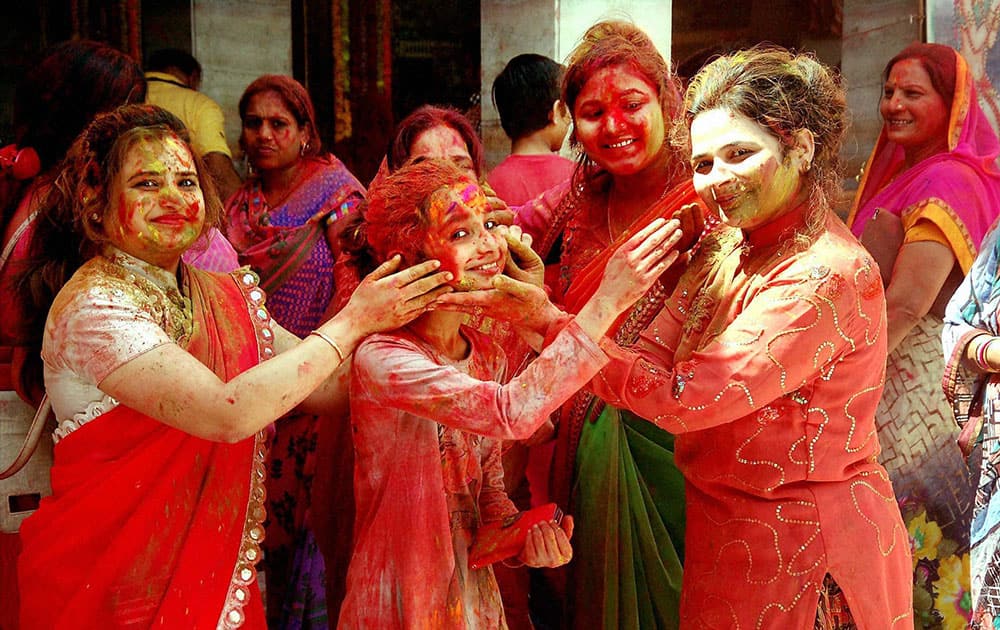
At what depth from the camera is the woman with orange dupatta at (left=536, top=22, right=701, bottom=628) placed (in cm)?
300

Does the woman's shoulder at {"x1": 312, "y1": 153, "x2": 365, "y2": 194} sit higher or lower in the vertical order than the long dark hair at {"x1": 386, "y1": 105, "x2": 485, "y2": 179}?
lower

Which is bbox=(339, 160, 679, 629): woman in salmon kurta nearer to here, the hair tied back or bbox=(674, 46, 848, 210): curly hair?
bbox=(674, 46, 848, 210): curly hair

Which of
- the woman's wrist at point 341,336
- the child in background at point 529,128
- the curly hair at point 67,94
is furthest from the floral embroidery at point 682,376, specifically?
the curly hair at point 67,94

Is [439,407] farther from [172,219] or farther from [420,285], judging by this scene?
[172,219]

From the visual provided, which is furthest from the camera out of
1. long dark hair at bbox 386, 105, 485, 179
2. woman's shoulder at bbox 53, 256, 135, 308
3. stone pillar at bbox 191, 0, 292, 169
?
stone pillar at bbox 191, 0, 292, 169

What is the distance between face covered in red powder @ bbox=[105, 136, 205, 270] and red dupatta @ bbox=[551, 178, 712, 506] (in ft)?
3.04

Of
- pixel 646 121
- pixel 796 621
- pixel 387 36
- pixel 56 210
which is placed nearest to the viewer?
pixel 796 621

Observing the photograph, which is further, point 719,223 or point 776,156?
point 719,223

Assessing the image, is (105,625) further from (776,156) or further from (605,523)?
(776,156)

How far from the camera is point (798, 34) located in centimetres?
376

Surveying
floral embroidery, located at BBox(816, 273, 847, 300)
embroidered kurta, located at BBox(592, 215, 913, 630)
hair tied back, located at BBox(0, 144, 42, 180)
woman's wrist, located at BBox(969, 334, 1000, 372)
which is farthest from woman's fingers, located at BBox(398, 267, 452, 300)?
woman's wrist, located at BBox(969, 334, 1000, 372)

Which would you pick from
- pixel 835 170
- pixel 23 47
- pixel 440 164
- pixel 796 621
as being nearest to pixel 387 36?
pixel 23 47

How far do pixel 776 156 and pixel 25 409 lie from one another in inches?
76.1

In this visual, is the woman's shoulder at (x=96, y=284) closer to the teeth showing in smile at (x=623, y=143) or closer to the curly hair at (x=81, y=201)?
the curly hair at (x=81, y=201)
